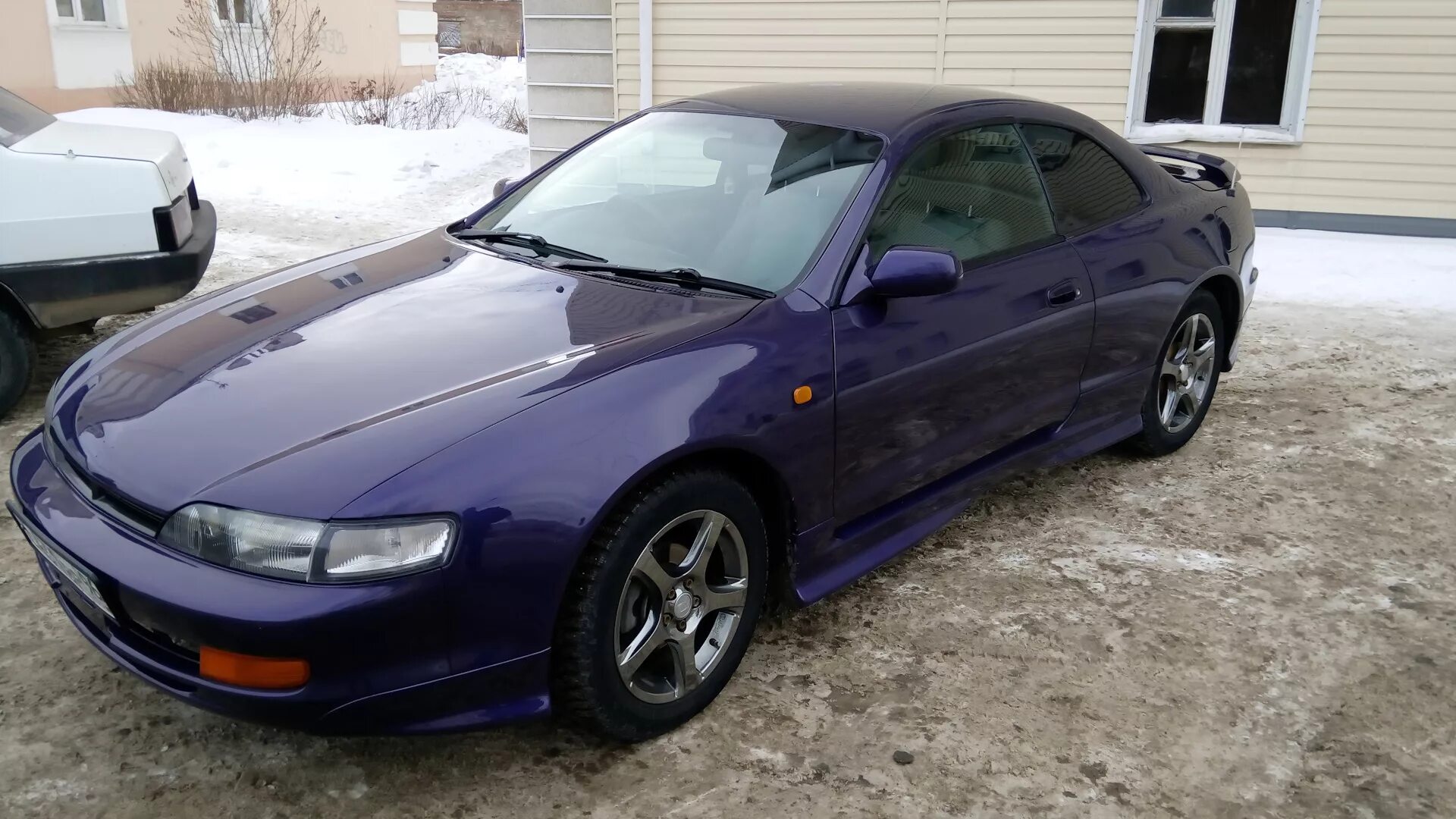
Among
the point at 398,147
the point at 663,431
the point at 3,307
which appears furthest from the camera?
the point at 398,147

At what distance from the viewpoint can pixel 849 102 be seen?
3.76 meters

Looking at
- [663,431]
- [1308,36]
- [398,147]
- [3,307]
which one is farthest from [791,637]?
[398,147]

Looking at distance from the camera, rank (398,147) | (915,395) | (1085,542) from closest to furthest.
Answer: (915,395), (1085,542), (398,147)

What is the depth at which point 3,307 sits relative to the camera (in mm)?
4699

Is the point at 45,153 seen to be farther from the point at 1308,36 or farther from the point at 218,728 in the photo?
the point at 1308,36

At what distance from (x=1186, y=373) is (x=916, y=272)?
2208mm

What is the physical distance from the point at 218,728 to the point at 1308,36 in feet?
30.2

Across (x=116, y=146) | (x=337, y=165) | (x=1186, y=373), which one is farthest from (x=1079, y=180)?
(x=337, y=165)

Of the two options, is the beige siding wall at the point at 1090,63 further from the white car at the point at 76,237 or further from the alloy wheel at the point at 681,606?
the alloy wheel at the point at 681,606

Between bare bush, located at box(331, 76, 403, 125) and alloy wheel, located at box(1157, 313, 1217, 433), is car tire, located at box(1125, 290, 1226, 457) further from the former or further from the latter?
bare bush, located at box(331, 76, 403, 125)

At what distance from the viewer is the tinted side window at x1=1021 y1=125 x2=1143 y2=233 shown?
392 centimetres

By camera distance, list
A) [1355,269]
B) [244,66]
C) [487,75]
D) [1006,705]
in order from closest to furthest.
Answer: [1006,705] → [1355,269] → [244,66] → [487,75]

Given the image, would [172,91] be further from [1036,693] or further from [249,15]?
[1036,693]

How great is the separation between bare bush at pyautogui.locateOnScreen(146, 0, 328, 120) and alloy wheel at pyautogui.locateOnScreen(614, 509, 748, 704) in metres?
13.3
